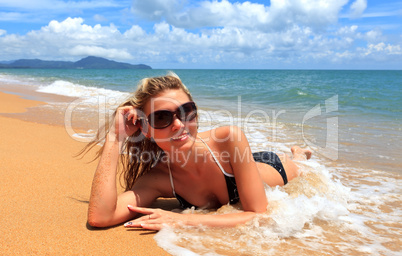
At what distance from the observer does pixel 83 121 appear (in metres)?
8.31

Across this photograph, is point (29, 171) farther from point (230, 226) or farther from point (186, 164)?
point (230, 226)

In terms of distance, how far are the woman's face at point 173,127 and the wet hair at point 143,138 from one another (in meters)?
0.05

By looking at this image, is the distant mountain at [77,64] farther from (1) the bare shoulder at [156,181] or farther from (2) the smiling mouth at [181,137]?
(2) the smiling mouth at [181,137]

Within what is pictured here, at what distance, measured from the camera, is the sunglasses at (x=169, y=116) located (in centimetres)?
267

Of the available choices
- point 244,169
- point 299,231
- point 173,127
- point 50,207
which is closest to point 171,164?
point 173,127

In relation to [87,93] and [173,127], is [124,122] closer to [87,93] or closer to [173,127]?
[173,127]

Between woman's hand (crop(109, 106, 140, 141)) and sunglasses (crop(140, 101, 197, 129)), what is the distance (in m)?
0.17

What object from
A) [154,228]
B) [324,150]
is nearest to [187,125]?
[154,228]

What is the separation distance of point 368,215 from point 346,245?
3.02 ft

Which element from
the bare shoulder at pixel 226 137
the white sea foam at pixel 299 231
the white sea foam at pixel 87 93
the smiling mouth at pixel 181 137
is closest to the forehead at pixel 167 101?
the smiling mouth at pixel 181 137

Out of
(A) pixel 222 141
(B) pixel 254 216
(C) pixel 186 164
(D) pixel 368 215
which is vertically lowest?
(D) pixel 368 215

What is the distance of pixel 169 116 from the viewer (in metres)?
2.67

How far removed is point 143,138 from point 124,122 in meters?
0.29

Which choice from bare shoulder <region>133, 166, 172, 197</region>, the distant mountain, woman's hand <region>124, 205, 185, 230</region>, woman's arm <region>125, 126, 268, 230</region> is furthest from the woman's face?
the distant mountain
